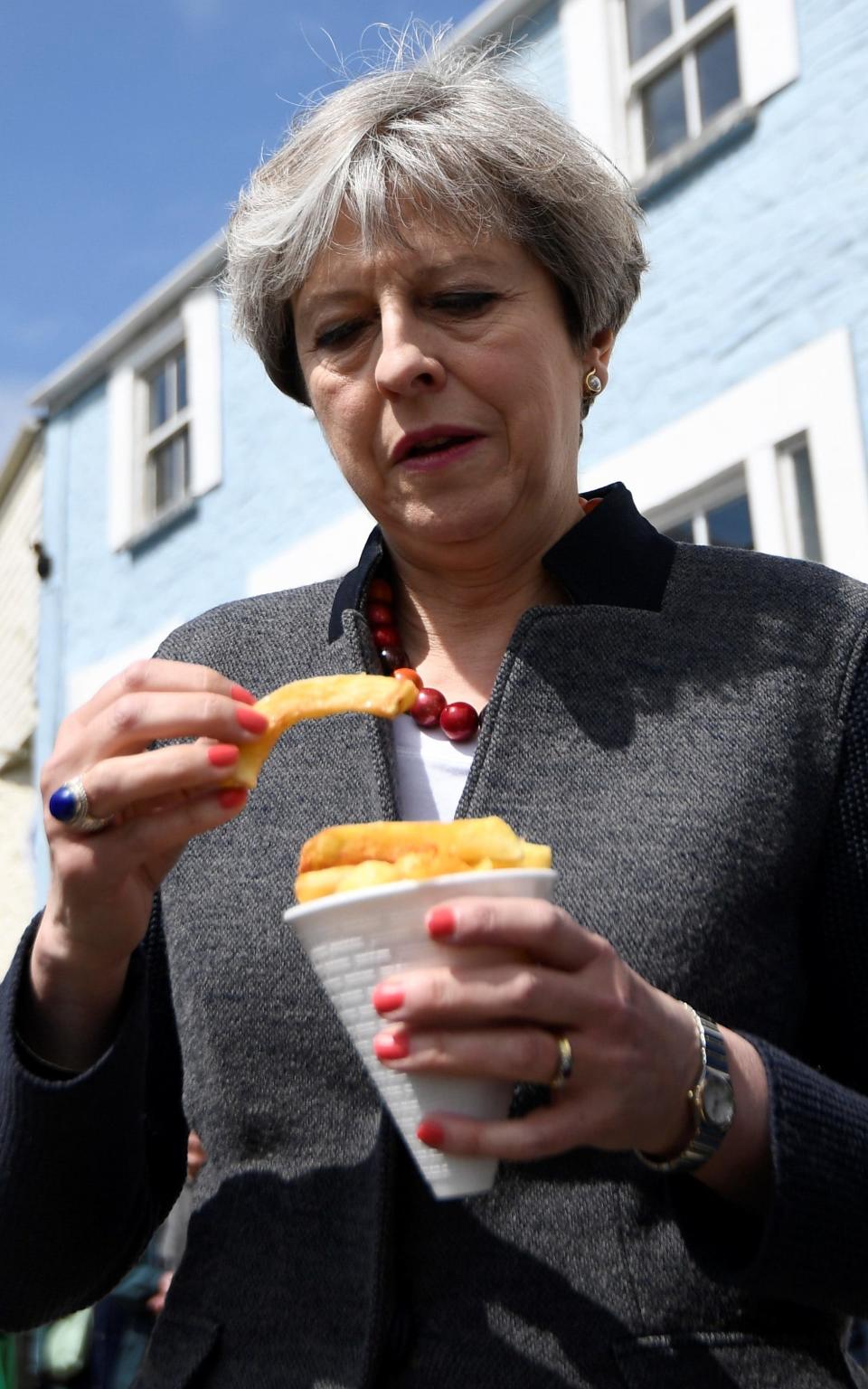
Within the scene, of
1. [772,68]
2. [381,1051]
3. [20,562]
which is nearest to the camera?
[381,1051]

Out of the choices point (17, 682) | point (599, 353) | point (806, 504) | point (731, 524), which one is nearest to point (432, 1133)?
point (599, 353)

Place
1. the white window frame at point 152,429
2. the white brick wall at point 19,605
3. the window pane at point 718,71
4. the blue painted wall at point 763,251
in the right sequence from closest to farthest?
the blue painted wall at point 763,251, the window pane at point 718,71, the white window frame at point 152,429, the white brick wall at point 19,605

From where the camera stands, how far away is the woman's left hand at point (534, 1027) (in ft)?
3.65

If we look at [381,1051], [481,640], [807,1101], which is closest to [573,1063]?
[381,1051]

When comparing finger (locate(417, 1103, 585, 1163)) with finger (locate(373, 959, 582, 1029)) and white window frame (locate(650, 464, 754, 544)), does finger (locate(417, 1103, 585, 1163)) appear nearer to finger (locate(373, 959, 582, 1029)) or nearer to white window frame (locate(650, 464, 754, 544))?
finger (locate(373, 959, 582, 1029))

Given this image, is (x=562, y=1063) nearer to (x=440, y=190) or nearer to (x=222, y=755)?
(x=222, y=755)

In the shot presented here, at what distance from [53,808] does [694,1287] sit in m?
0.76

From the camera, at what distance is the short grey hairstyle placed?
6.15 ft

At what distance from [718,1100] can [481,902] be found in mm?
334

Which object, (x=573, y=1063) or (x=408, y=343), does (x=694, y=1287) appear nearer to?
(x=573, y=1063)

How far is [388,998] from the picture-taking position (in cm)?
112

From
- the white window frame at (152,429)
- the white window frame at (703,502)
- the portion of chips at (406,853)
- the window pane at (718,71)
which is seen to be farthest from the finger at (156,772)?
the white window frame at (152,429)

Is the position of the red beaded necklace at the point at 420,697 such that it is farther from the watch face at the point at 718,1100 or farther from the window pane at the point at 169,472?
the window pane at the point at 169,472

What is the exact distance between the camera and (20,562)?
41.9 ft
